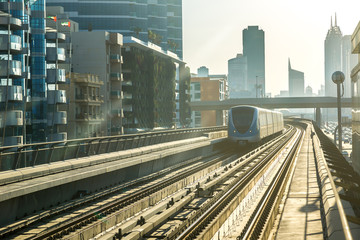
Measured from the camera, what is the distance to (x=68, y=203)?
2244 centimetres

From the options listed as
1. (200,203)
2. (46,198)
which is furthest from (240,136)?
(46,198)

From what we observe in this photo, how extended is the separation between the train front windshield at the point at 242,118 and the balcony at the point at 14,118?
1882 cm

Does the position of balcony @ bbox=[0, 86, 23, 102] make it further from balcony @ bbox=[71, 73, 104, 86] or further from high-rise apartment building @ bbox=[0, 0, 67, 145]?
balcony @ bbox=[71, 73, 104, 86]

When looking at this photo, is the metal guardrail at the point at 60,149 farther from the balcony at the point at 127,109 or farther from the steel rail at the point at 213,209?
the balcony at the point at 127,109

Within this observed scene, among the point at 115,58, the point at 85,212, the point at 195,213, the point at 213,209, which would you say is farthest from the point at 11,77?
the point at 195,213

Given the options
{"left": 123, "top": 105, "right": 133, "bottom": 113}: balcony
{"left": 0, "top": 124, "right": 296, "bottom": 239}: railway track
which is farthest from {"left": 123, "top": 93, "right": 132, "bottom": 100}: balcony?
{"left": 0, "top": 124, "right": 296, "bottom": 239}: railway track

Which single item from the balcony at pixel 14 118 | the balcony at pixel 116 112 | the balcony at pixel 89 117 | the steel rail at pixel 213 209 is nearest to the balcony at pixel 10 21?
the balcony at pixel 14 118

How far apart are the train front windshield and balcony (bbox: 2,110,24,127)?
1882 centimetres

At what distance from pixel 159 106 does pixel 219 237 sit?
9010cm

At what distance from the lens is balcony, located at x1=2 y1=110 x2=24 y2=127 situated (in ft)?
158

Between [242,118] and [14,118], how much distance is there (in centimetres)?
1992

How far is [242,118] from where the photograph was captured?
4988 centimetres

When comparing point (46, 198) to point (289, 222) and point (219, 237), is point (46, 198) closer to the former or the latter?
point (219, 237)

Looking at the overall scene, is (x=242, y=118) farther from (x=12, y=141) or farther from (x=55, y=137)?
(x=55, y=137)
